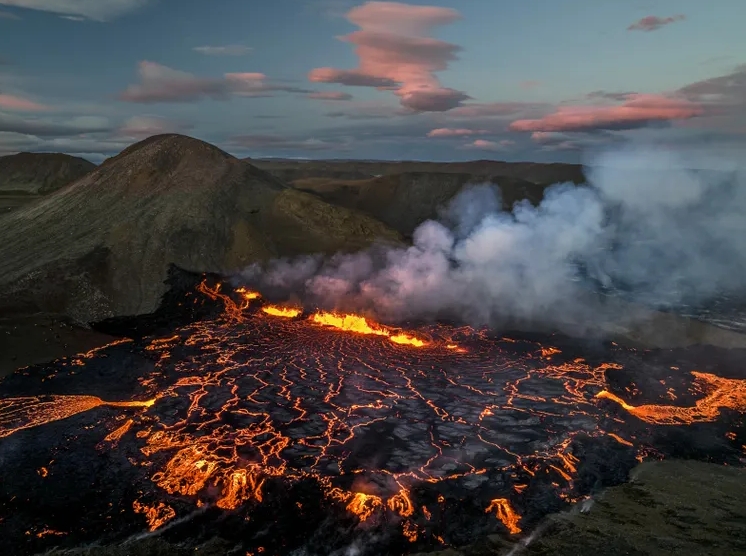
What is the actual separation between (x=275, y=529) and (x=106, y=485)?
6.22m

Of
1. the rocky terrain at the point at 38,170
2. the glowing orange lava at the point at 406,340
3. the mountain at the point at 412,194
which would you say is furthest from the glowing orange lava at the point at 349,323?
the rocky terrain at the point at 38,170

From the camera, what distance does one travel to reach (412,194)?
10144 centimetres

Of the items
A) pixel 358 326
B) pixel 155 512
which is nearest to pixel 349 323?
pixel 358 326

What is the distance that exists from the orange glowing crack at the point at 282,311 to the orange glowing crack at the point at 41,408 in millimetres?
14035

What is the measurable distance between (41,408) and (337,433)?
1309 cm

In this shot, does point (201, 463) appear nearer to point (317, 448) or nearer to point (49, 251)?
point (317, 448)

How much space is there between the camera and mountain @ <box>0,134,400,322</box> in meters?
36.5

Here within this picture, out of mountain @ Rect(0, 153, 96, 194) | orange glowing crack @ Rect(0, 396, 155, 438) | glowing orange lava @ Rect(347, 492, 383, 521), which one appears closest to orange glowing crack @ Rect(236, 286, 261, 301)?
orange glowing crack @ Rect(0, 396, 155, 438)

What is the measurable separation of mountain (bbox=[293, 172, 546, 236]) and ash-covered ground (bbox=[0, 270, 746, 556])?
6784cm

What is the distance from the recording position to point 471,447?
19.2m

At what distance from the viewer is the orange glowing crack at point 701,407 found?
2242cm

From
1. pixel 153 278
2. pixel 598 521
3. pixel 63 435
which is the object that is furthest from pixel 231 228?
pixel 598 521

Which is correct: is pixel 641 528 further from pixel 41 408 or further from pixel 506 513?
pixel 41 408

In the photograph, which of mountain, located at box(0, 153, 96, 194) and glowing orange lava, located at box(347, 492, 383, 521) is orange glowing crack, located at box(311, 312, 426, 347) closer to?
glowing orange lava, located at box(347, 492, 383, 521)
